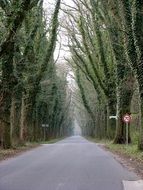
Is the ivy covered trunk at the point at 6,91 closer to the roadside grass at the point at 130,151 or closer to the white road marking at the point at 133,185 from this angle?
the roadside grass at the point at 130,151

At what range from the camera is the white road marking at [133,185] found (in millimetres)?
12559

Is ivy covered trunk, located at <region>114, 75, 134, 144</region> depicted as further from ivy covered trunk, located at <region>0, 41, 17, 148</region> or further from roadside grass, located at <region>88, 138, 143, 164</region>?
ivy covered trunk, located at <region>0, 41, 17, 148</region>

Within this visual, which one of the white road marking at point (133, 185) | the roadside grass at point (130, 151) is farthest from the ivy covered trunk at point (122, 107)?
the white road marking at point (133, 185)

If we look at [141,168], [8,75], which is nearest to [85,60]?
[8,75]

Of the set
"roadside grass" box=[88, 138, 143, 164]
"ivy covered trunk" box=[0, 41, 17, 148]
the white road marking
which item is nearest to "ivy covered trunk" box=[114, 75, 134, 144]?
"roadside grass" box=[88, 138, 143, 164]

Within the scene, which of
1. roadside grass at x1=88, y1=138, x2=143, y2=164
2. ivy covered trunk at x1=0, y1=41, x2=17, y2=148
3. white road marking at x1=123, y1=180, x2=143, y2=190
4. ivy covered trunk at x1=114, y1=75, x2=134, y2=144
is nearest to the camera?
white road marking at x1=123, y1=180, x2=143, y2=190

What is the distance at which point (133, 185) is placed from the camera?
517 inches

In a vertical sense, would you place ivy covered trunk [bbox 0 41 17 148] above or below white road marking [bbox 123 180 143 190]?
above

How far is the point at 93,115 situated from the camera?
82.7 metres

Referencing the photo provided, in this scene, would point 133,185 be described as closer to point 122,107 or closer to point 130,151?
point 130,151

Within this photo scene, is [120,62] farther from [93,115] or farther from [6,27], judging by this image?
[93,115]

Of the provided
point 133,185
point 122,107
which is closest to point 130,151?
point 122,107

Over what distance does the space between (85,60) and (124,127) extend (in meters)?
21.5

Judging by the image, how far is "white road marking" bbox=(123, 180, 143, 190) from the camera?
41.2 feet
